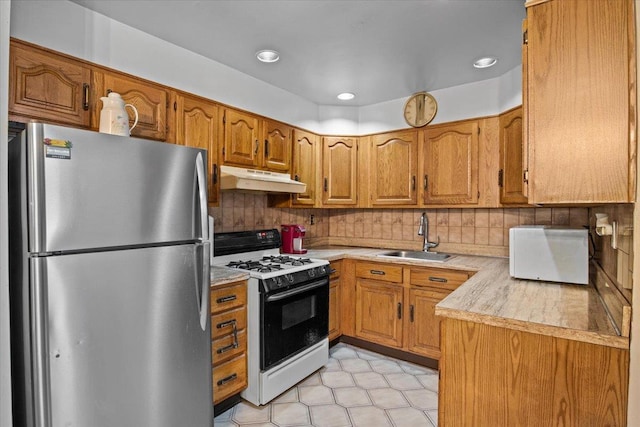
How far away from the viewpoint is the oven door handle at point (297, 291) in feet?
7.27

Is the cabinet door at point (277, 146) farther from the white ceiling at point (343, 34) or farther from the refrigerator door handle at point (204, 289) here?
the refrigerator door handle at point (204, 289)

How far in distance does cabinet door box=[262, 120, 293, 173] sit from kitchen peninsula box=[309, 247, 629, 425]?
6.11 ft

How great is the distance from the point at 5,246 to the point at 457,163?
2.91 m

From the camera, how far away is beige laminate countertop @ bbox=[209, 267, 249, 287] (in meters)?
1.99

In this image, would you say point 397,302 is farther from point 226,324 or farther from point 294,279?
point 226,324

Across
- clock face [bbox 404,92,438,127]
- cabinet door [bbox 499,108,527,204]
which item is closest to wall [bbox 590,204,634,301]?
cabinet door [bbox 499,108,527,204]

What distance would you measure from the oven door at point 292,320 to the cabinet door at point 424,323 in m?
0.71

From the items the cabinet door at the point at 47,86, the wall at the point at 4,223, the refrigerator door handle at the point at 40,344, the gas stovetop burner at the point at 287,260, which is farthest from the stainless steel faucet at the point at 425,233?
the wall at the point at 4,223

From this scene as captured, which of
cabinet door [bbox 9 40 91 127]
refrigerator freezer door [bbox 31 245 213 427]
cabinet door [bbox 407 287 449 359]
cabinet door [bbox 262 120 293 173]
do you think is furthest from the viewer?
cabinet door [bbox 262 120 293 173]

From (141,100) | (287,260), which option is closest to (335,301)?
(287,260)

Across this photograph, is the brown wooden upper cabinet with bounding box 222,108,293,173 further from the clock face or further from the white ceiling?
the clock face

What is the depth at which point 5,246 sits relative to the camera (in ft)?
3.37

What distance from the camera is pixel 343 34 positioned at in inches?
81.7

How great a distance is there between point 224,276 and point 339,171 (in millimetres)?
1773
